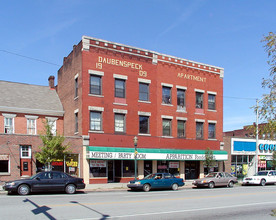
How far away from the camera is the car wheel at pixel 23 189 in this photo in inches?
748

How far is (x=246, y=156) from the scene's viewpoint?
1585 inches

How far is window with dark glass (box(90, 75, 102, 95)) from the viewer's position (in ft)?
95.2

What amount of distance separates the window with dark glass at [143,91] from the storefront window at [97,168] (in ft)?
Answer: 23.7

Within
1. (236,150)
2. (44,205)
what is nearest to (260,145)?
(236,150)

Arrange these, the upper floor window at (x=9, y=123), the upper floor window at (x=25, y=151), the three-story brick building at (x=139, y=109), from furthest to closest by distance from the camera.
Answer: the three-story brick building at (x=139, y=109) → the upper floor window at (x=9, y=123) → the upper floor window at (x=25, y=151)

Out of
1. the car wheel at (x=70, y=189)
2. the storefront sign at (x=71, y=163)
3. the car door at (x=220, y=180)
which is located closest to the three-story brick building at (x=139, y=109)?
the storefront sign at (x=71, y=163)

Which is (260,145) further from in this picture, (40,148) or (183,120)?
(40,148)

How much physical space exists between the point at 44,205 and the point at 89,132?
13886 millimetres

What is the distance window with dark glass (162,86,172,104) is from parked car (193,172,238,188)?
8657 millimetres

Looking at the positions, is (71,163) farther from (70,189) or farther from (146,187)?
(146,187)

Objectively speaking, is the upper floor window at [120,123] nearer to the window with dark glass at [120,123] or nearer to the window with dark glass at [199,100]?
the window with dark glass at [120,123]

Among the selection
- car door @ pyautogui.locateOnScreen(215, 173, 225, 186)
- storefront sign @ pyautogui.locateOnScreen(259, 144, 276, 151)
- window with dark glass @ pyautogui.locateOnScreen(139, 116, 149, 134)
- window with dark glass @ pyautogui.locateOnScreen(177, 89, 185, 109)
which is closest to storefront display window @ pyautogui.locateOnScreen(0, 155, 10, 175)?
window with dark glass @ pyautogui.locateOnScreen(139, 116, 149, 134)

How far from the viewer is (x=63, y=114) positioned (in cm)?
3234

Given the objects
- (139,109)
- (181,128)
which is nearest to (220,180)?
(181,128)
